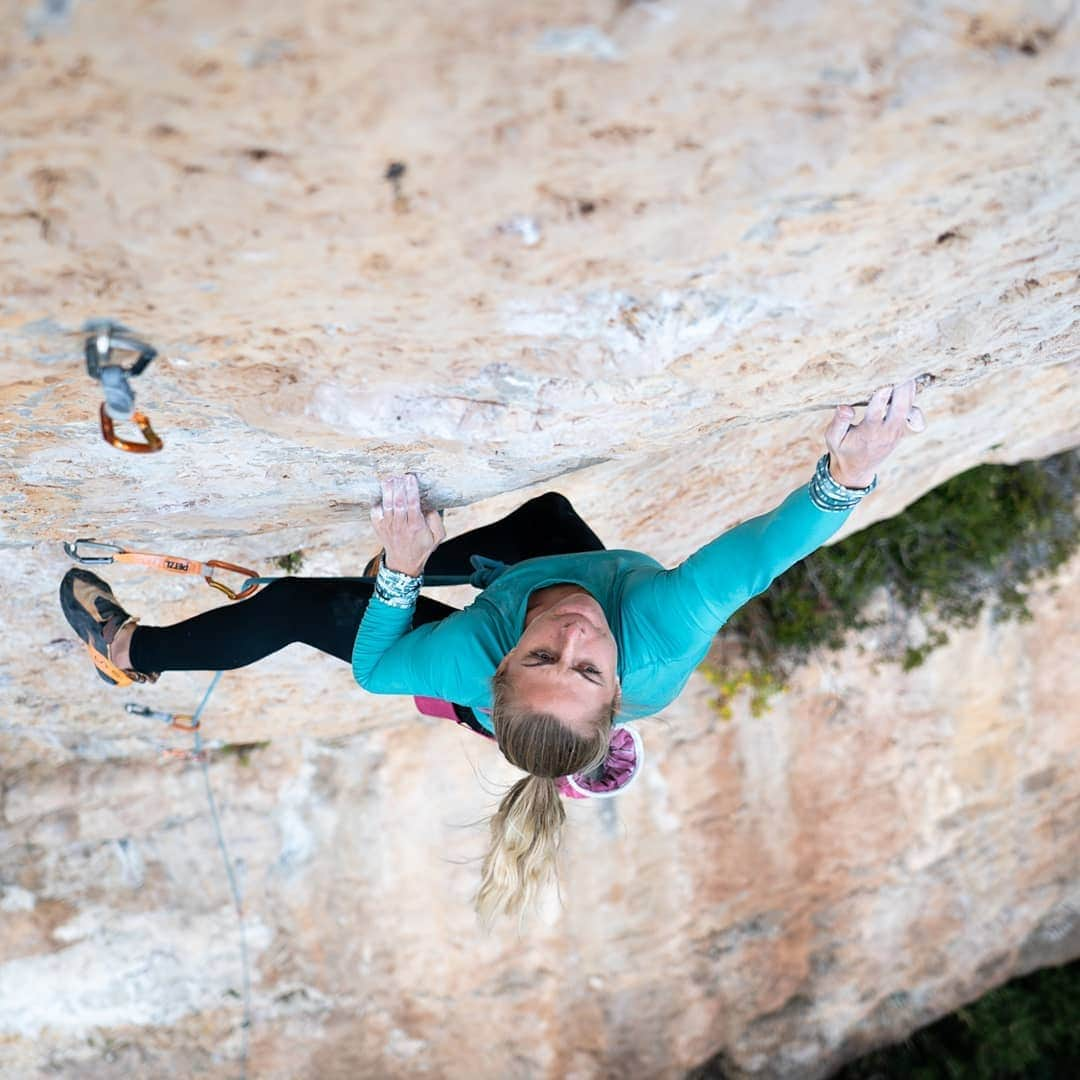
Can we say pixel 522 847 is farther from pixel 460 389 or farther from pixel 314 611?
pixel 460 389

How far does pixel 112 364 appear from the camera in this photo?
1.64 meters

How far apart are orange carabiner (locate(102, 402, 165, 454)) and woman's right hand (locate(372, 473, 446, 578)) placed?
625 millimetres

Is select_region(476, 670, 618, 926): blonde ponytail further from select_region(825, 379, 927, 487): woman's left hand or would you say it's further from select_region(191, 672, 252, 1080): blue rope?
select_region(191, 672, 252, 1080): blue rope

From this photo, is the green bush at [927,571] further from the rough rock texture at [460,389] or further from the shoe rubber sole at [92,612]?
the shoe rubber sole at [92,612]

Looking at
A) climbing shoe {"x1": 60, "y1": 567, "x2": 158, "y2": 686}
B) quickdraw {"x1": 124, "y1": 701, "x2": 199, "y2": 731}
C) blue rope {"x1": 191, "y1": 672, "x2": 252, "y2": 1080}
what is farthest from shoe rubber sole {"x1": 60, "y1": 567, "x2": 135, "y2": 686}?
blue rope {"x1": 191, "y1": 672, "x2": 252, "y2": 1080}

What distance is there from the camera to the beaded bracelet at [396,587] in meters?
2.36

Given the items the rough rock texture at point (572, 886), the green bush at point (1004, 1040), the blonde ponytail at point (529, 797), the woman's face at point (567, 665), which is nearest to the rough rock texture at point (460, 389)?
the rough rock texture at point (572, 886)

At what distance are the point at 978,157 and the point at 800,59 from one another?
1.27ft

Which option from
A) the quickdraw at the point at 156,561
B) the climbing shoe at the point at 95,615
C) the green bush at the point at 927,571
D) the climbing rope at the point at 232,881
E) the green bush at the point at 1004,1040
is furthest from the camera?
the green bush at the point at 1004,1040

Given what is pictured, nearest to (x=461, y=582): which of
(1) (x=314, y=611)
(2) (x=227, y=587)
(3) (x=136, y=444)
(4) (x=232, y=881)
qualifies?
(1) (x=314, y=611)

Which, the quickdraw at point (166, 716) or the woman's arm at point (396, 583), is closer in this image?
the woman's arm at point (396, 583)

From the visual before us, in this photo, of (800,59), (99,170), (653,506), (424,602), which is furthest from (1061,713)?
(99,170)

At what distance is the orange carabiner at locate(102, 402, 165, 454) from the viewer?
176 cm

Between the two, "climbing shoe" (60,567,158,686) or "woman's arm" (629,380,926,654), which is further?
"climbing shoe" (60,567,158,686)
